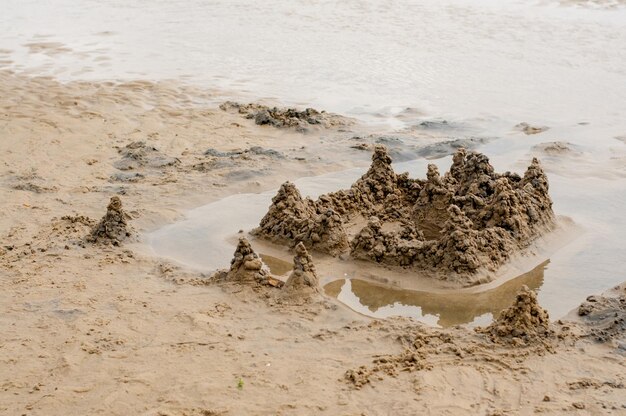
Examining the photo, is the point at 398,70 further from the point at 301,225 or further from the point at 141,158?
the point at 301,225

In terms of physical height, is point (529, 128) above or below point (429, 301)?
above

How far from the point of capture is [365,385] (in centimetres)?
428

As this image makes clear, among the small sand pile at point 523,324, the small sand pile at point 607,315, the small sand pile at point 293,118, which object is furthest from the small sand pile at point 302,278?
the small sand pile at point 293,118

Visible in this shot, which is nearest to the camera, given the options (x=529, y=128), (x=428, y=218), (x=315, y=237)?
(x=315, y=237)

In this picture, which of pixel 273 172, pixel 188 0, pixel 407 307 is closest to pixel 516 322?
pixel 407 307

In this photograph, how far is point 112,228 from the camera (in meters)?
6.29

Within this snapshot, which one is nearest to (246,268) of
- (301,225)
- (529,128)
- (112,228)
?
(301,225)

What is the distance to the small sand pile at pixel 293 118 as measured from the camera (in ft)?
32.0

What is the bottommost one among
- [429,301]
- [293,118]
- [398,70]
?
[429,301]

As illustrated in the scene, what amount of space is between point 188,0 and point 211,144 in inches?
431

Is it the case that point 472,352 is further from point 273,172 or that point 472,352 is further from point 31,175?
point 31,175

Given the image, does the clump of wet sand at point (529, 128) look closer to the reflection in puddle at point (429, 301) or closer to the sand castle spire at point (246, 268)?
the reflection in puddle at point (429, 301)

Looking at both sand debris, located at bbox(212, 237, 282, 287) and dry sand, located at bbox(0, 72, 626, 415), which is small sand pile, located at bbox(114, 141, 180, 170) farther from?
sand debris, located at bbox(212, 237, 282, 287)

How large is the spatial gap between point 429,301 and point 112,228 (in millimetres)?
2604
